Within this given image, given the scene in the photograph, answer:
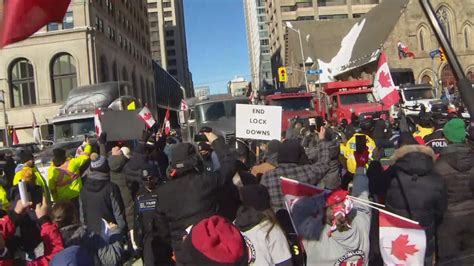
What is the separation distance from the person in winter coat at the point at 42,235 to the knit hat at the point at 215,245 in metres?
1.33

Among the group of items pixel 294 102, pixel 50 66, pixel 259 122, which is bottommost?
pixel 259 122

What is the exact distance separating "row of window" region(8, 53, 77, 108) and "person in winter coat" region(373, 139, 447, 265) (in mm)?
46555

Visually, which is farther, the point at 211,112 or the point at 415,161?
the point at 211,112

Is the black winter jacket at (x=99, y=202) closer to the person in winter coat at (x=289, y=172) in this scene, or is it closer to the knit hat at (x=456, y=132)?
the person in winter coat at (x=289, y=172)

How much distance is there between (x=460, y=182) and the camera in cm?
529

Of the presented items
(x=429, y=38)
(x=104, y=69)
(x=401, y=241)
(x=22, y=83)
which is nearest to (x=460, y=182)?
(x=401, y=241)

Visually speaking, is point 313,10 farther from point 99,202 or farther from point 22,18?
point 22,18

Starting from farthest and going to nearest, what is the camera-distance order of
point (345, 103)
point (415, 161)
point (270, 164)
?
1. point (345, 103)
2. point (270, 164)
3. point (415, 161)

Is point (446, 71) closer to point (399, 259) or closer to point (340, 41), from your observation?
point (340, 41)

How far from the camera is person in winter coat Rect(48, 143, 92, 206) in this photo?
7.63 m

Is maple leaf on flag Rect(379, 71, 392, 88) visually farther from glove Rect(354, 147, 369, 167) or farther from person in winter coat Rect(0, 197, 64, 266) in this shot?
person in winter coat Rect(0, 197, 64, 266)

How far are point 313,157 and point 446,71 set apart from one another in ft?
144

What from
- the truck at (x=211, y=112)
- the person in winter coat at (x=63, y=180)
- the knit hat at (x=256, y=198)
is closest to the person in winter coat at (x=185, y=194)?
the knit hat at (x=256, y=198)

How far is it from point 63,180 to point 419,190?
4959 millimetres
